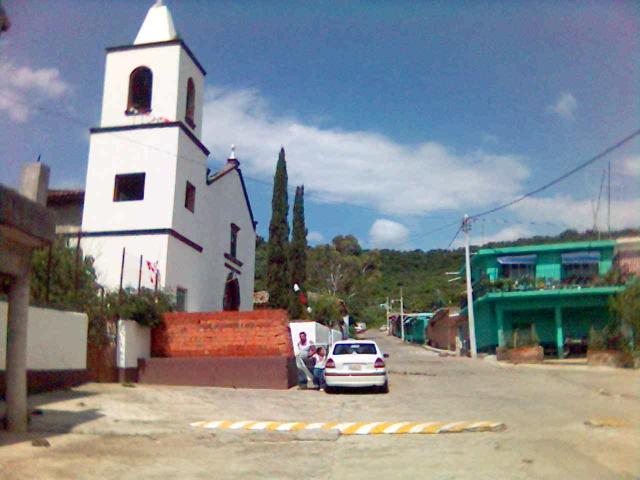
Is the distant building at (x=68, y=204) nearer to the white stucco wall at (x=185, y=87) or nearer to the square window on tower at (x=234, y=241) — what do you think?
the white stucco wall at (x=185, y=87)

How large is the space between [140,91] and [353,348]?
13.3m

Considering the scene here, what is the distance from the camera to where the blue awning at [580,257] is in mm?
31891

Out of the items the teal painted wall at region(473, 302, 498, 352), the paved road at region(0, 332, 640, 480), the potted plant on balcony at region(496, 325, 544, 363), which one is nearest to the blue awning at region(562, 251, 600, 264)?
the potted plant on balcony at region(496, 325, 544, 363)

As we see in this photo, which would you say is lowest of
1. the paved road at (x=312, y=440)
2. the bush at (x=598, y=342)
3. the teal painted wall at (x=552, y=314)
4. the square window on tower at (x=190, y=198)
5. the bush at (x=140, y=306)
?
the paved road at (x=312, y=440)

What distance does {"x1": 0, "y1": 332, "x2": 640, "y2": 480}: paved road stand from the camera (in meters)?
7.33

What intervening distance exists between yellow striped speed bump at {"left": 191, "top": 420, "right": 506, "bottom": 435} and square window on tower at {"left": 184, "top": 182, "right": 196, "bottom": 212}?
1318cm

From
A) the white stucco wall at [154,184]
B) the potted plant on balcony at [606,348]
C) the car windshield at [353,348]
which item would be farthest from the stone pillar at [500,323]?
the car windshield at [353,348]

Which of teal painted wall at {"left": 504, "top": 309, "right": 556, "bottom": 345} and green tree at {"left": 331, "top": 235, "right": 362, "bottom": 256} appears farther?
green tree at {"left": 331, "top": 235, "right": 362, "bottom": 256}

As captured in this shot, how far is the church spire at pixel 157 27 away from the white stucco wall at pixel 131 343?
440 inches

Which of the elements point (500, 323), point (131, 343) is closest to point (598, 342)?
point (500, 323)

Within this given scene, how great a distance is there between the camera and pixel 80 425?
9.88m

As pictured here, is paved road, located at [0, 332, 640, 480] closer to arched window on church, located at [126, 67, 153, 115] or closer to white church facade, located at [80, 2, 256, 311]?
white church facade, located at [80, 2, 256, 311]

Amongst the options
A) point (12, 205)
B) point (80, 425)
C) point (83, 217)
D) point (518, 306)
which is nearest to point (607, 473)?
point (80, 425)

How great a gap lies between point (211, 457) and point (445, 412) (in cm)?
594
